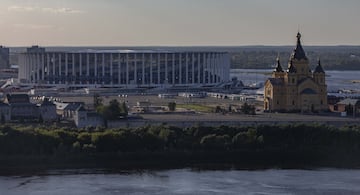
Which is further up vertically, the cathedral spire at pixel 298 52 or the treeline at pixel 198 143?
the cathedral spire at pixel 298 52

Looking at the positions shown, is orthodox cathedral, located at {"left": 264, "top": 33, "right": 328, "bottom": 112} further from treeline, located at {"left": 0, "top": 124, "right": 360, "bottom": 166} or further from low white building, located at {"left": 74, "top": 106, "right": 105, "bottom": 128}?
low white building, located at {"left": 74, "top": 106, "right": 105, "bottom": 128}

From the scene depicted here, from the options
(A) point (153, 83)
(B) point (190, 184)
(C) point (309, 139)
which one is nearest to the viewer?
(B) point (190, 184)

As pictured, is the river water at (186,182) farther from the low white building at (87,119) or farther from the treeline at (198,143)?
the low white building at (87,119)

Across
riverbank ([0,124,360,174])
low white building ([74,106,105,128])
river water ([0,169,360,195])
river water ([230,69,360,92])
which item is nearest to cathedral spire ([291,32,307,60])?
riverbank ([0,124,360,174])

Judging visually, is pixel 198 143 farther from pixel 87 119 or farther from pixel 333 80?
pixel 333 80

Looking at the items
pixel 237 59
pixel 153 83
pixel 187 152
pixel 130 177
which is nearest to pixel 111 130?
pixel 187 152

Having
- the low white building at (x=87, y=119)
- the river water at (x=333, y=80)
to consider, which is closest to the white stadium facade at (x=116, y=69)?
the river water at (x=333, y=80)

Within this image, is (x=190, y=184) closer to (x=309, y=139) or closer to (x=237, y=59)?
(x=309, y=139)

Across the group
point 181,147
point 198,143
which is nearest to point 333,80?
point 198,143
